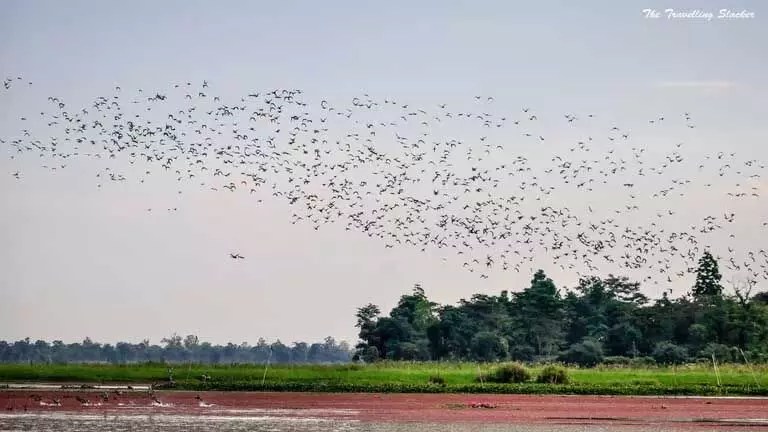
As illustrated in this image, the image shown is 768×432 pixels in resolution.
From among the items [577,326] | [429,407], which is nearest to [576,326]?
[577,326]

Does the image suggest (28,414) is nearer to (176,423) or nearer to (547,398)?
(176,423)

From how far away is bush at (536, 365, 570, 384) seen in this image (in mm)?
66688

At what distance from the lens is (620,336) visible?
115312mm

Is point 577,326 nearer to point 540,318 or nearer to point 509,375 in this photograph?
point 540,318

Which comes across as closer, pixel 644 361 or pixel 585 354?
pixel 644 361

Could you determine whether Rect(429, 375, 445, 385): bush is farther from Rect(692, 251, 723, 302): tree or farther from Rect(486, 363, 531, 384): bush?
Rect(692, 251, 723, 302): tree

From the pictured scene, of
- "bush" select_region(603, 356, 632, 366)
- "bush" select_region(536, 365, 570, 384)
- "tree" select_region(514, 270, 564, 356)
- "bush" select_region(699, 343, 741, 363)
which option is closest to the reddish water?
"bush" select_region(536, 365, 570, 384)

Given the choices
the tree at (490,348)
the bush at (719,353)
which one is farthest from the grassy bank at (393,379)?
the tree at (490,348)

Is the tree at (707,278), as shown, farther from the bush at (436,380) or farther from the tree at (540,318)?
the bush at (436,380)

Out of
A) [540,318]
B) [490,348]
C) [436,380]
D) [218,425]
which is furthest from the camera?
[540,318]

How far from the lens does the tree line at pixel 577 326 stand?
108 metres

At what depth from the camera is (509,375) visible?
66.9m

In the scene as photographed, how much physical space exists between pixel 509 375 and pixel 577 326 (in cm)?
6023

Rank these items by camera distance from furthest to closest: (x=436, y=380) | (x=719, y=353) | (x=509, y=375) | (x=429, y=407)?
(x=719, y=353) → (x=509, y=375) → (x=436, y=380) → (x=429, y=407)
